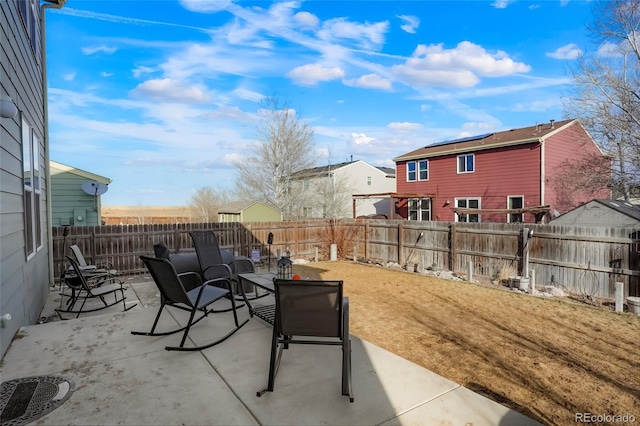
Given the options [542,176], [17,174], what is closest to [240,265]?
[17,174]

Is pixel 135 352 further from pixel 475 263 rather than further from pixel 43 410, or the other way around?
pixel 475 263

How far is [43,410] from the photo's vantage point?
208 cm

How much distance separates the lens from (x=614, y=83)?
1116 centimetres

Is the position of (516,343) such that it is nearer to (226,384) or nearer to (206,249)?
(226,384)

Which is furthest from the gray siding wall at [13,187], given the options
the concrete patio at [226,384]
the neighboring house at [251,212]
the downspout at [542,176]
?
the downspout at [542,176]

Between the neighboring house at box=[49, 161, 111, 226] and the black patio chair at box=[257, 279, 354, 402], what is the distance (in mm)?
10394

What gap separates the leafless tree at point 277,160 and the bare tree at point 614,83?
11.5m

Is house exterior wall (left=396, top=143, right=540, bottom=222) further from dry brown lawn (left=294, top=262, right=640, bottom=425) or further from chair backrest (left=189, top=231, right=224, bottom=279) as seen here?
chair backrest (left=189, top=231, right=224, bottom=279)

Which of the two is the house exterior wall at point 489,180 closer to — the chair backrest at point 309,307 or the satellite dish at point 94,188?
the satellite dish at point 94,188

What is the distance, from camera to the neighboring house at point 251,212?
16.2 meters

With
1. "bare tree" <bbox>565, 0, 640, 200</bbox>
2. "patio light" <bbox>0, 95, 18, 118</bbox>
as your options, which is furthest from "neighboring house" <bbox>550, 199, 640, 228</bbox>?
"patio light" <bbox>0, 95, 18, 118</bbox>

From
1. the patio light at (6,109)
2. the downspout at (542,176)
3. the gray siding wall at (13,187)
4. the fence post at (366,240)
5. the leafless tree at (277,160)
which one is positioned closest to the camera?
the patio light at (6,109)

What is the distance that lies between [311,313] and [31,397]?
189 cm

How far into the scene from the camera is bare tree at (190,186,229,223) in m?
25.4
